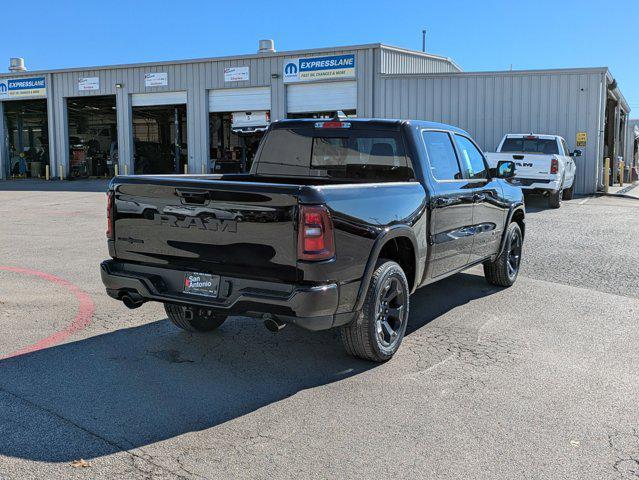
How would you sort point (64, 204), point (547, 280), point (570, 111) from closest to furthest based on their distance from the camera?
point (547, 280), point (64, 204), point (570, 111)

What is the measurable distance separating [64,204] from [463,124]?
47.8 feet

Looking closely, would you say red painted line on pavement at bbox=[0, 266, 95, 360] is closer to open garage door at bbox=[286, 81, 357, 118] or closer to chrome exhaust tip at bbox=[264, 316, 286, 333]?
chrome exhaust tip at bbox=[264, 316, 286, 333]

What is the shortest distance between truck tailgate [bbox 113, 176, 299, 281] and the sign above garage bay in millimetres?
23041

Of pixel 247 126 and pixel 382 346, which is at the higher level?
pixel 247 126

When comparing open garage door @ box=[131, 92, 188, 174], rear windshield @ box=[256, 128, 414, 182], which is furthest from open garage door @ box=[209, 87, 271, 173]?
rear windshield @ box=[256, 128, 414, 182]

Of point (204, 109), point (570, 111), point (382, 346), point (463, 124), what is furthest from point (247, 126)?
point (382, 346)

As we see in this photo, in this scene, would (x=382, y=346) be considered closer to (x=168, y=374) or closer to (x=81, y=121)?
(x=168, y=374)

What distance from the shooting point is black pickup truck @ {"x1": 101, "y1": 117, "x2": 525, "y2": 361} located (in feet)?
13.6

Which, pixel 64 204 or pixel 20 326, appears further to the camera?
pixel 64 204

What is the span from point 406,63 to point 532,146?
11525 mm

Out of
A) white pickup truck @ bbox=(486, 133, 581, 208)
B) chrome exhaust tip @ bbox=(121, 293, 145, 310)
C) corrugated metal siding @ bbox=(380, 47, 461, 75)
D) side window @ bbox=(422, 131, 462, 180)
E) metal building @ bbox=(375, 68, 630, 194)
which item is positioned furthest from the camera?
corrugated metal siding @ bbox=(380, 47, 461, 75)

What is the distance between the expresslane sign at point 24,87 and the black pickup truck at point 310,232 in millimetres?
31265

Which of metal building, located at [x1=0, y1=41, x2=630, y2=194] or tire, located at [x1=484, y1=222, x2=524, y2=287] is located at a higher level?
metal building, located at [x1=0, y1=41, x2=630, y2=194]

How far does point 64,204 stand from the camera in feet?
63.1
